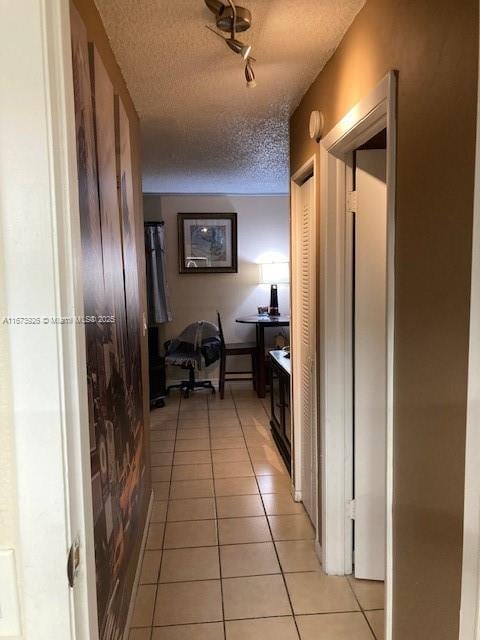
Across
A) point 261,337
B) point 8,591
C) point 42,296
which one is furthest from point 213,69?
point 261,337

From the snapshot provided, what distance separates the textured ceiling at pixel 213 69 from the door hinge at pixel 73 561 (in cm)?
163

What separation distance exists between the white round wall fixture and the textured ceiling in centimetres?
19

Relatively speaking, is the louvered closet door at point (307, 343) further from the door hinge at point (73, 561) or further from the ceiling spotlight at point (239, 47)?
the door hinge at point (73, 561)

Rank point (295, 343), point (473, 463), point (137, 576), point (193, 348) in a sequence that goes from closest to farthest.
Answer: point (473, 463) → point (137, 576) → point (295, 343) → point (193, 348)

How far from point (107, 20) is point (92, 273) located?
3.24 ft

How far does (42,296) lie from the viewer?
711 millimetres

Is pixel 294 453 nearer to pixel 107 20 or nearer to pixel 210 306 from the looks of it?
pixel 107 20

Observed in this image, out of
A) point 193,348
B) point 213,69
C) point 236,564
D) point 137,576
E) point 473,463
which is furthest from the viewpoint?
point 193,348

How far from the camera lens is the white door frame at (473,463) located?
103 cm

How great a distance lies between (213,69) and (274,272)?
3865 millimetres

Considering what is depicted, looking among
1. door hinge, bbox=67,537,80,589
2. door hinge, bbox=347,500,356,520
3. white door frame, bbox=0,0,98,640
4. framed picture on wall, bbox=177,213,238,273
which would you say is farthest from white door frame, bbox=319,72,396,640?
framed picture on wall, bbox=177,213,238,273

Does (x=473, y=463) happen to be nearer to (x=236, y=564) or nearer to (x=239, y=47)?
(x=239, y=47)

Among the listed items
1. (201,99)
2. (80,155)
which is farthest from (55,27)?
(201,99)

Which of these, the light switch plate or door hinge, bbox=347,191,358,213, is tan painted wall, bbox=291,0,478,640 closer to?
door hinge, bbox=347,191,358,213
